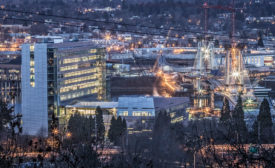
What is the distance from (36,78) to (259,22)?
A: 16.5 m

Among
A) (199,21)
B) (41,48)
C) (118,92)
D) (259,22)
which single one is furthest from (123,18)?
(41,48)

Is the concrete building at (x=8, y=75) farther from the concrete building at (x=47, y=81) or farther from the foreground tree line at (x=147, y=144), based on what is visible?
the foreground tree line at (x=147, y=144)

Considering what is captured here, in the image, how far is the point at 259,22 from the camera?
25203 millimetres

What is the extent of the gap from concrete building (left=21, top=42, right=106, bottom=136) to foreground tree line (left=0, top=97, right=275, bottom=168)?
1.01 metres

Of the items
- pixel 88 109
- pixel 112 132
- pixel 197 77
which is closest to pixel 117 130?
pixel 112 132

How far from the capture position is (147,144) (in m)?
6.19

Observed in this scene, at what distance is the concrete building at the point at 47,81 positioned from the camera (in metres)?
9.48

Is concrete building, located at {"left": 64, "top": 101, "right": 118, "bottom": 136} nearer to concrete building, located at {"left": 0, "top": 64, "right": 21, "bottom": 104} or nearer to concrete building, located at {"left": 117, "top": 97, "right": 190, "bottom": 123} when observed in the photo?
concrete building, located at {"left": 117, "top": 97, "right": 190, "bottom": 123}

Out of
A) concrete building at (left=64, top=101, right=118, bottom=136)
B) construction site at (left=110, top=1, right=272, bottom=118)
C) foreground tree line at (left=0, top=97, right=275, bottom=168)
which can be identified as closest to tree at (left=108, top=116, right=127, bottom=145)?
foreground tree line at (left=0, top=97, right=275, bottom=168)

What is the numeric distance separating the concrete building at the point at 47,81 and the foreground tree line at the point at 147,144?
1011 millimetres

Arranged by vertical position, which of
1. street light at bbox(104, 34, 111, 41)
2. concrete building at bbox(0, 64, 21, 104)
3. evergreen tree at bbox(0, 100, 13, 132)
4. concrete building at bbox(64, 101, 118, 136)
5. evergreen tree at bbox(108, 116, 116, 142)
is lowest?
evergreen tree at bbox(108, 116, 116, 142)

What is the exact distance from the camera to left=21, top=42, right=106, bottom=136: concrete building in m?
9.48

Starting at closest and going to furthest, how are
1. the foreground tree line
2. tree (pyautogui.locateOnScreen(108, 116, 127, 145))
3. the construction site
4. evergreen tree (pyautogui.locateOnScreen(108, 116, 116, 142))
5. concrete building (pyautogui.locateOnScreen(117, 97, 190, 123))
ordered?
the foreground tree line, tree (pyautogui.locateOnScreen(108, 116, 127, 145)), evergreen tree (pyautogui.locateOnScreen(108, 116, 116, 142)), concrete building (pyautogui.locateOnScreen(117, 97, 190, 123)), the construction site

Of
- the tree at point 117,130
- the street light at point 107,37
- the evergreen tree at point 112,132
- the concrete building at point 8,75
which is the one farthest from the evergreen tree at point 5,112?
the street light at point 107,37
